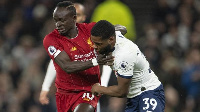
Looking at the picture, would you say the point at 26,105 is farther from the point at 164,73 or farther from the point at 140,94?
the point at 140,94

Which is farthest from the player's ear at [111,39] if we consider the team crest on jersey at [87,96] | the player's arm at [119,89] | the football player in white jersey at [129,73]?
the team crest on jersey at [87,96]

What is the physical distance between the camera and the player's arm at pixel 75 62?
6.64m

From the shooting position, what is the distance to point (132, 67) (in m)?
6.48

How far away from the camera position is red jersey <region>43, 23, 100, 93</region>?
734 centimetres

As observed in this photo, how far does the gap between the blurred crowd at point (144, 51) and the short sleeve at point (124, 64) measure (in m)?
5.41

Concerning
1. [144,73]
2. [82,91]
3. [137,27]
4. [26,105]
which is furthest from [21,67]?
[144,73]

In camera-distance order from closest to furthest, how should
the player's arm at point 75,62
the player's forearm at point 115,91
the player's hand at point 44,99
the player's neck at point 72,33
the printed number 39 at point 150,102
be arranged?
1. the player's forearm at point 115,91
2. the player's arm at point 75,62
3. the printed number 39 at point 150,102
4. the player's neck at point 72,33
5. the player's hand at point 44,99

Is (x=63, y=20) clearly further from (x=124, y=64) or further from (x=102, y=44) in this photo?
(x=124, y=64)

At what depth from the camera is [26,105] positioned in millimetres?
12453

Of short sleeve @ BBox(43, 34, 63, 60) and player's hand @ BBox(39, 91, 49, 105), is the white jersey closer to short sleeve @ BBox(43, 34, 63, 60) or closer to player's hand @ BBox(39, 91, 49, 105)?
short sleeve @ BBox(43, 34, 63, 60)

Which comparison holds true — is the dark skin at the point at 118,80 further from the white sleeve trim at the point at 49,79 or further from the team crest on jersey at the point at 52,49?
the white sleeve trim at the point at 49,79

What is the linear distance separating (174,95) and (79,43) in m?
4.98

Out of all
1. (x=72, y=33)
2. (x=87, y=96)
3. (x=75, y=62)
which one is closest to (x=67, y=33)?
(x=72, y=33)

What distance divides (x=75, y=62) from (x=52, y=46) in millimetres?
472
